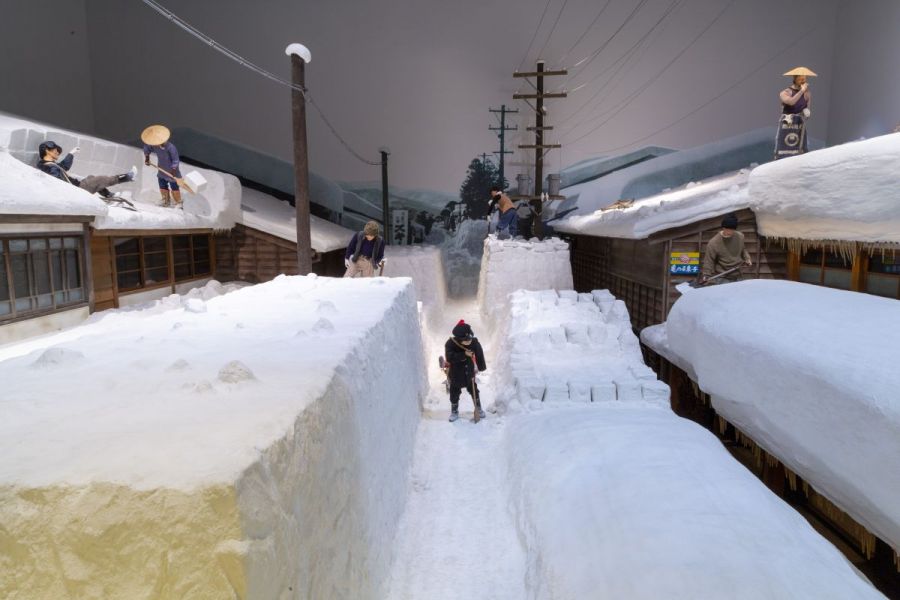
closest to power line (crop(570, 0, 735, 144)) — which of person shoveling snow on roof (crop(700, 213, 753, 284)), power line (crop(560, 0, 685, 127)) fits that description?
power line (crop(560, 0, 685, 127))

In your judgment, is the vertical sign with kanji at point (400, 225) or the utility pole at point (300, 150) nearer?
the utility pole at point (300, 150)

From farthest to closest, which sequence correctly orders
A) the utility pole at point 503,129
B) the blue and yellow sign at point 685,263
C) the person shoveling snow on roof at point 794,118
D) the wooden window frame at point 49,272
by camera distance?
the utility pole at point 503,129, the person shoveling snow on roof at point 794,118, the blue and yellow sign at point 685,263, the wooden window frame at point 49,272

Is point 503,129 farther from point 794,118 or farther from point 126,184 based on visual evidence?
point 126,184

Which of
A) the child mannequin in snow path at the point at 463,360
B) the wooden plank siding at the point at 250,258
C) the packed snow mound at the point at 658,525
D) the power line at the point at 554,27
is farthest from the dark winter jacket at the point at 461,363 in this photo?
the power line at the point at 554,27

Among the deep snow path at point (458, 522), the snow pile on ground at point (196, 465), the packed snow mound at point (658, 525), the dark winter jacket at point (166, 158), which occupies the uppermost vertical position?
the dark winter jacket at point (166, 158)

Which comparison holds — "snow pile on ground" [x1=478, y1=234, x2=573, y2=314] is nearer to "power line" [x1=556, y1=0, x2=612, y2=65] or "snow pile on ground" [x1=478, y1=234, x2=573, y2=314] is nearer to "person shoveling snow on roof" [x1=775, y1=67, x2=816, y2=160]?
"person shoveling snow on roof" [x1=775, y1=67, x2=816, y2=160]

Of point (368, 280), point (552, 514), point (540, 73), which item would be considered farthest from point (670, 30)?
point (552, 514)

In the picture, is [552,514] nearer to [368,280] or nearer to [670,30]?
[368,280]

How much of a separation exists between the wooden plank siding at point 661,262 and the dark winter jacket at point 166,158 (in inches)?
363

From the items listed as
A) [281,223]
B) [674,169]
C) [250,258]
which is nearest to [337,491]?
[250,258]

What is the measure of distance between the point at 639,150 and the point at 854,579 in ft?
58.8

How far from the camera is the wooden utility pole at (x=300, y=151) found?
9.42 metres

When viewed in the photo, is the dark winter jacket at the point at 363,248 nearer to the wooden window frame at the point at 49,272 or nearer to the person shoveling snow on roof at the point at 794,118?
the wooden window frame at the point at 49,272

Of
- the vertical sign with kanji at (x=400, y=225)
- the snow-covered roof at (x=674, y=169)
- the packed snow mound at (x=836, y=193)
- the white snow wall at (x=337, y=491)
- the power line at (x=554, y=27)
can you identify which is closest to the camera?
the white snow wall at (x=337, y=491)
